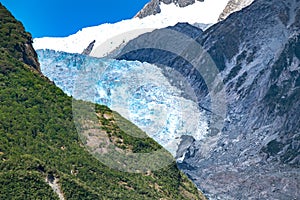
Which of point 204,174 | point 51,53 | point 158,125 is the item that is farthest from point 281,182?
point 51,53

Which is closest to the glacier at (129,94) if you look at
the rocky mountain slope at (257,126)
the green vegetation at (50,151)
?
the rocky mountain slope at (257,126)

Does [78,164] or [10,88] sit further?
[10,88]

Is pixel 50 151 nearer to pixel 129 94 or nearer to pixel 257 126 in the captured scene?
pixel 129 94

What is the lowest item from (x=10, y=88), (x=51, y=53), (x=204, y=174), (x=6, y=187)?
(x=6, y=187)

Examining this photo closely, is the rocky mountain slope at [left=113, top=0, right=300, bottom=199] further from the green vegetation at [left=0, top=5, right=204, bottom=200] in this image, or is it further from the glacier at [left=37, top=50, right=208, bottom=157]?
the green vegetation at [left=0, top=5, right=204, bottom=200]

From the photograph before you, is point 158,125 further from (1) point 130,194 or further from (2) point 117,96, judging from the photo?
(1) point 130,194

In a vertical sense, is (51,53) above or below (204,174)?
above
